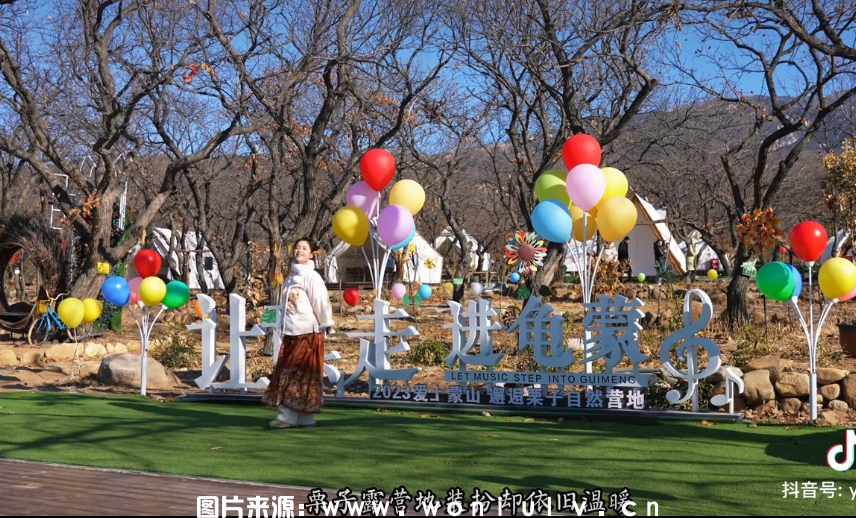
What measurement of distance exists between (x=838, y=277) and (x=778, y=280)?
0.53 m

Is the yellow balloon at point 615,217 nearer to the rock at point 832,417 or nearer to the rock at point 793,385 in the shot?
the rock at point 793,385

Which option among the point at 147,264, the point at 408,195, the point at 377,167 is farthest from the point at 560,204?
the point at 147,264

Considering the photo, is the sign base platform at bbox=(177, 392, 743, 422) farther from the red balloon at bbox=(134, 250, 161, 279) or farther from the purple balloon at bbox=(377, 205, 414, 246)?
the purple balloon at bbox=(377, 205, 414, 246)

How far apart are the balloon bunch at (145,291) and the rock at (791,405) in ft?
23.1

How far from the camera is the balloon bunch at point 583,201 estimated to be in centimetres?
930

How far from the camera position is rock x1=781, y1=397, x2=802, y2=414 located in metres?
8.98

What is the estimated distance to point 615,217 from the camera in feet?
30.7

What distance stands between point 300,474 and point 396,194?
16.3 ft

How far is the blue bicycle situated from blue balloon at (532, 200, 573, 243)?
11.8 metres

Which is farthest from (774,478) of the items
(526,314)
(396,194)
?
(396,194)

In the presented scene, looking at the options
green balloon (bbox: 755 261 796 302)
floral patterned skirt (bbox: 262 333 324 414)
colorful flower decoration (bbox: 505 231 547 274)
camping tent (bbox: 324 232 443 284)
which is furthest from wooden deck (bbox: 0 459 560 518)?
camping tent (bbox: 324 232 443 284)

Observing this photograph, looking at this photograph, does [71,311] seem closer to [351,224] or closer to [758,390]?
[351,224]

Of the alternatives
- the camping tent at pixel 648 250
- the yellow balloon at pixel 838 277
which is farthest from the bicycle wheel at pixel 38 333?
the camping tent at pixel 648 250

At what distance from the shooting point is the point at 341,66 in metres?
15.5
